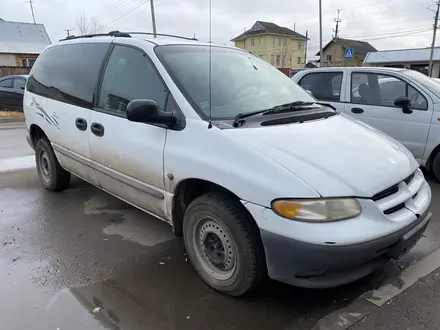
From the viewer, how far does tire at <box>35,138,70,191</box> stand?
4.83m

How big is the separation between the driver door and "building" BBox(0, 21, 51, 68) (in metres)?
39.3

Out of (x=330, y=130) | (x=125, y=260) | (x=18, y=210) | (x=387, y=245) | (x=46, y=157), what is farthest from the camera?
(x=46, y=157)

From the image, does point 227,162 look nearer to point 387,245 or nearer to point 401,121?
point 387,245

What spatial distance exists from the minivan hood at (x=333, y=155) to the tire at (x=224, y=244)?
47 centimetres

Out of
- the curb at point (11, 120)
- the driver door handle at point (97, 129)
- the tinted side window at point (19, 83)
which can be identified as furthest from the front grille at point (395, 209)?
the tinted side window at point (19, 83)

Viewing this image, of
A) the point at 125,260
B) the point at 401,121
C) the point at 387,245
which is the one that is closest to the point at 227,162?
the point at 387,245

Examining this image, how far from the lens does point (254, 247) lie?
2.52m

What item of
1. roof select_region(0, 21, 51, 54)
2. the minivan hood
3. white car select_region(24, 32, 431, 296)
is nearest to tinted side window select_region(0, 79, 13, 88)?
white car select_region(24, 32, 431, 296)

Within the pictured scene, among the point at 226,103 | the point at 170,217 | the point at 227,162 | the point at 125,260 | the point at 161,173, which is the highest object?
the point at 226,103

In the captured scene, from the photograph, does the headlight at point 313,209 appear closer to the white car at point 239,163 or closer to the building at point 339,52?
the white car at point 239,163

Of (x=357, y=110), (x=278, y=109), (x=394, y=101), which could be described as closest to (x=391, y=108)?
(x=394, y=101)

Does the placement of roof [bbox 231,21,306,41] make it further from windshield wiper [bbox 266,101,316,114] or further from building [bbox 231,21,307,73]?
windshield wiper [bbox 266,101,316,114]

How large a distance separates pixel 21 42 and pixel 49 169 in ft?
140

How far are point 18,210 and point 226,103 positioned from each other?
2.99 metres
